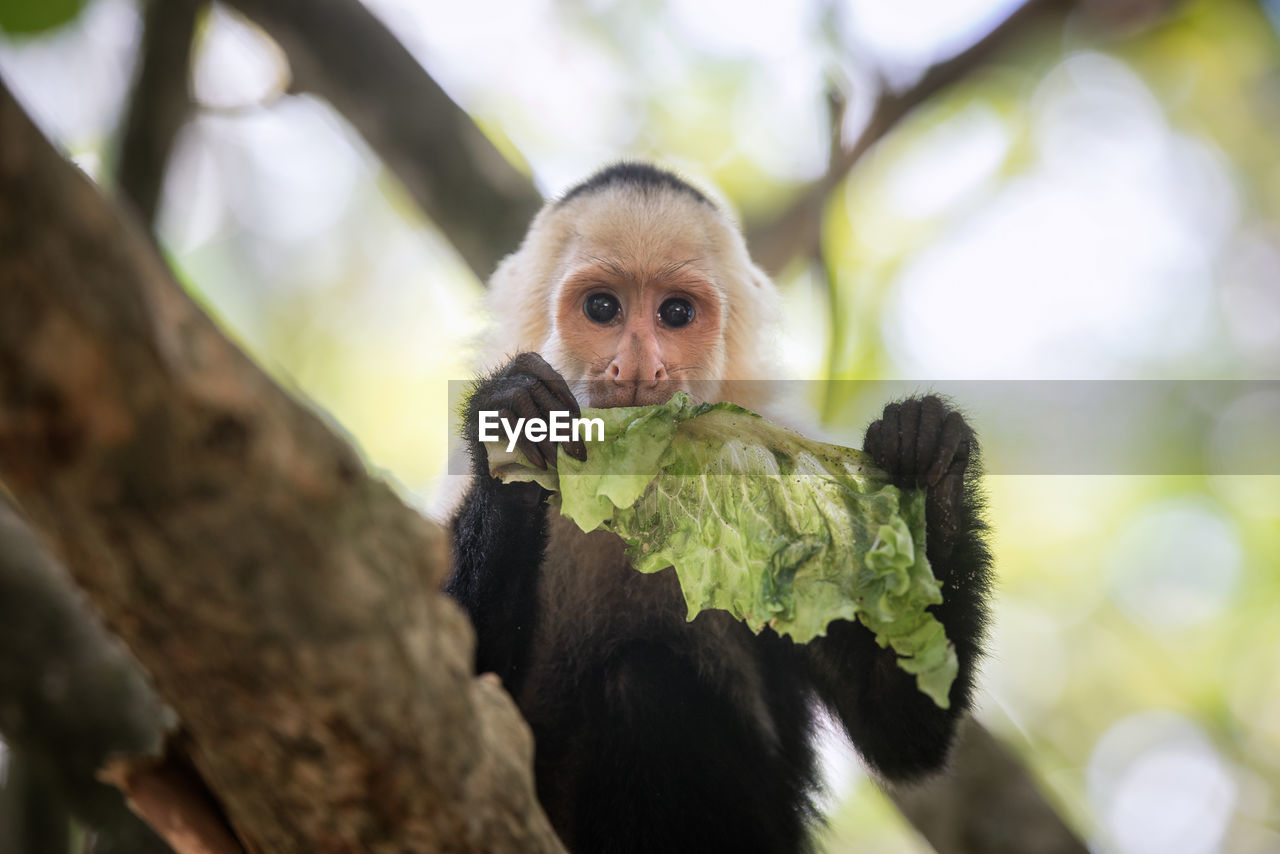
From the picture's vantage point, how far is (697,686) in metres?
3.57

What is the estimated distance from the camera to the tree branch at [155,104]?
4.25m

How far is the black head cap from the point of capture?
4094 millimetres

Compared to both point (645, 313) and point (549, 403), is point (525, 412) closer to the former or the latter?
point (549, 403)

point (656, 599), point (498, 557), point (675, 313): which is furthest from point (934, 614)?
point (675, 313)

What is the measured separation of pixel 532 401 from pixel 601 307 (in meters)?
1.15

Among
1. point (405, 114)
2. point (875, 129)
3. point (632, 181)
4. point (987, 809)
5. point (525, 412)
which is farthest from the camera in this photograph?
point (875, 129)

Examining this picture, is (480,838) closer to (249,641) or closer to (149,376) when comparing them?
(249,641)

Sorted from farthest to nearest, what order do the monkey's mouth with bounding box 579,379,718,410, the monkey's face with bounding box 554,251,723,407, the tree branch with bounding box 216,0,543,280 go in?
the tree branch with bounding box 216,0,543,280 → the monkey's face with bounding box 554,251,723,407 → the monkey's mouth with bounding box 579,379,718,410

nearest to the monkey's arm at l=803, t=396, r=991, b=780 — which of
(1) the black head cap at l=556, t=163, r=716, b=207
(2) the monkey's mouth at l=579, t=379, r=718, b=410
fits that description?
(2) the monkey's mouth at l=579, t=379, r=718, b=410

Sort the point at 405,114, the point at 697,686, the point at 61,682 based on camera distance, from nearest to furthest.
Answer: the point at 61,682
the point at 697,686
the point at 405,114

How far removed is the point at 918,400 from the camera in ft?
9.93

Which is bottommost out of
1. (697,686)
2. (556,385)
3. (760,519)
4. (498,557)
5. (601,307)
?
(697,686)

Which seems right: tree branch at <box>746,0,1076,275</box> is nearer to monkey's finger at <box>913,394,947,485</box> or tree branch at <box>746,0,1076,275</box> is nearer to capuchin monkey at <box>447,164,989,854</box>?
capuchin monkey at <box>447,164,989,854</box>

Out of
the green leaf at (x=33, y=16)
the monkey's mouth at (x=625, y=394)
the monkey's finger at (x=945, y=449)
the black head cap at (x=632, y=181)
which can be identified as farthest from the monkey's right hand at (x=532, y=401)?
the green leaf at (x=33, y=16)
